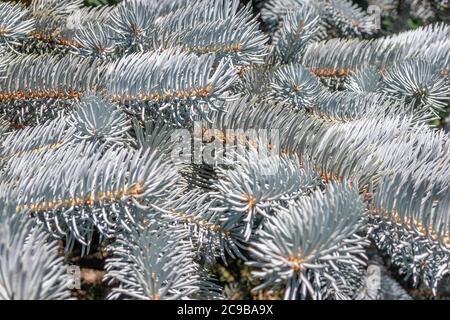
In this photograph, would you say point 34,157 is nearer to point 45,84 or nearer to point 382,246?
point 45,84

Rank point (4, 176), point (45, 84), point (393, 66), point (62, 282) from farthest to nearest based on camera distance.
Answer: point (393, 66) → point (45, 84) → point (4, 176) → point (62, 282)

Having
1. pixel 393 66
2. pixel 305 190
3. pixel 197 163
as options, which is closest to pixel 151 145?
pixel 197 163

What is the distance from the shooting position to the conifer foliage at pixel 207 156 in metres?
0.40

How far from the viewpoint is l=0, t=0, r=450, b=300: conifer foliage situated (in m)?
0.40

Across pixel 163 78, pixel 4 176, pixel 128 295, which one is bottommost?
pixel 128 295

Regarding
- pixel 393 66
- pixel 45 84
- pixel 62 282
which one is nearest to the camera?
pixel 62 282

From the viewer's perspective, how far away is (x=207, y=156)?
535 millimetres

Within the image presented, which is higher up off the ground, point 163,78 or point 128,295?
point 163,78

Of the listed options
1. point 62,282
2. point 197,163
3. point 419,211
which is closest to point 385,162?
point 419,211

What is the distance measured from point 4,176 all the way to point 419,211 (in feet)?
1.14

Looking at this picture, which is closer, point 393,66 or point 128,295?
point 128,295

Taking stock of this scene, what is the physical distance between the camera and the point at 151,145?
52 cm

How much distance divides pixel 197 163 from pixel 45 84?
0.19 meters

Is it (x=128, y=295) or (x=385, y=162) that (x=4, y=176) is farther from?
(x=385, y=162)
